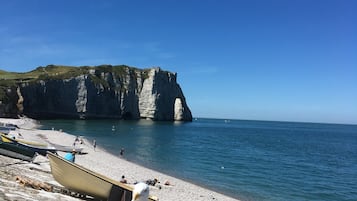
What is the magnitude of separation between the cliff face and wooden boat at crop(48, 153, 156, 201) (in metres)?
102

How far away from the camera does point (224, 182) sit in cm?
3225

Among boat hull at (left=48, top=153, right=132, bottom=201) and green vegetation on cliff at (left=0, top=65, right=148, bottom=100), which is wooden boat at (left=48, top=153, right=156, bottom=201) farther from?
green vegetation on cliff at (left=0, top=65, right=148, bottom=100)

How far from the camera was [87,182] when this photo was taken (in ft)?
42.0

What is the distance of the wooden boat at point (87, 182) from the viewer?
12.0 meters

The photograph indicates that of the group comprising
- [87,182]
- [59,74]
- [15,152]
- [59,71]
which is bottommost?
[87,182]

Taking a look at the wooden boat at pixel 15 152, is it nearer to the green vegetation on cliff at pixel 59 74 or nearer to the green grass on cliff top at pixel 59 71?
the green vegetation on cliff at pixel 59 74

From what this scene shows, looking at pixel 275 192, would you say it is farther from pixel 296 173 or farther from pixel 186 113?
pixel 186 113

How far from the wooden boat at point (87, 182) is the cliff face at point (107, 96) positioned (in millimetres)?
102052

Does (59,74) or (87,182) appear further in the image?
(59,74)

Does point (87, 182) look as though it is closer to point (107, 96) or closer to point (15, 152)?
point (15, 152)

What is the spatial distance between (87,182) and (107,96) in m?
130

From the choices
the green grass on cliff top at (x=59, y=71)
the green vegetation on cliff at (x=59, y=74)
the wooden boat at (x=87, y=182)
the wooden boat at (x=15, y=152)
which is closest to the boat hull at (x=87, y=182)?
the wooden boat at (x=87, y=182)

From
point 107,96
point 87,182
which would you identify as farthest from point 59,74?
point 87,182

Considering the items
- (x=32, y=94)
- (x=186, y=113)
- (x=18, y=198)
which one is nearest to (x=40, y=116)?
(x=32, y=94)
